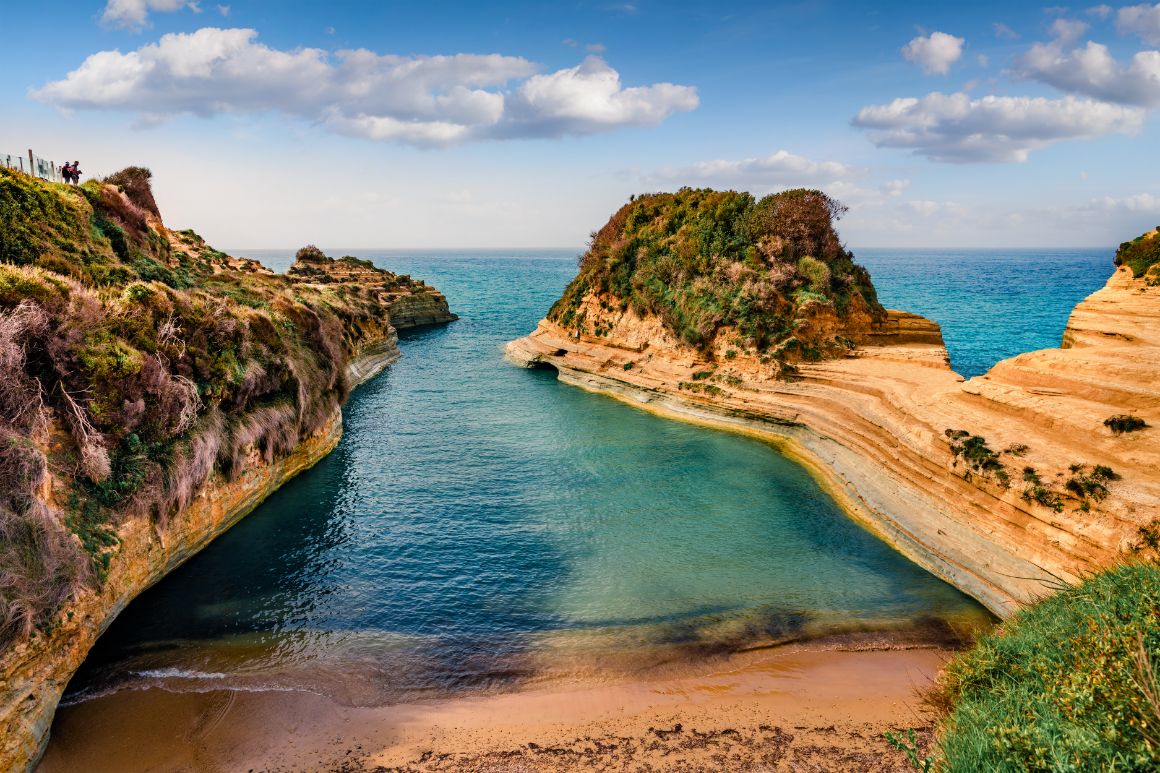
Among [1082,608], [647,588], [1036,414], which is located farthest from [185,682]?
[1036,414]

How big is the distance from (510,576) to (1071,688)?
38.2 ft

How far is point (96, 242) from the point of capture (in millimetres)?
19141

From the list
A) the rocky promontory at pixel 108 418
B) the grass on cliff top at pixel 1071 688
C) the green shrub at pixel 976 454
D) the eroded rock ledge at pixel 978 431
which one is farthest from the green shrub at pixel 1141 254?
the rocky promontory at pixel 108 418

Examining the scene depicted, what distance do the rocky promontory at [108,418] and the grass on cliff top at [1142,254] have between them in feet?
124

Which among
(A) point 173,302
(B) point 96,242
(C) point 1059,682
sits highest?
(B) point 96,242

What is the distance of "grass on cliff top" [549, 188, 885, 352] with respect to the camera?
3067 centimetres

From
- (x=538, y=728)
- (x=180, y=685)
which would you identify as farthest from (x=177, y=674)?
(x=538, y=728)

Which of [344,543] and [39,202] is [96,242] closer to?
[39,202]

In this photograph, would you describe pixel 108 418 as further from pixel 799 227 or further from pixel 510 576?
pixel 799 227

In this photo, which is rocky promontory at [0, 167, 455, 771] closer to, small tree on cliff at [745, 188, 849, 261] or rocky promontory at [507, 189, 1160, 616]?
rocky promontory at [507, 189, 1160, 616]

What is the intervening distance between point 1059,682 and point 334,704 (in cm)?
1197

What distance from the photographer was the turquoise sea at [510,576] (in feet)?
40.6

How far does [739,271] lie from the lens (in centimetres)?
3284

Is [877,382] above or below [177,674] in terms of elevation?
above
